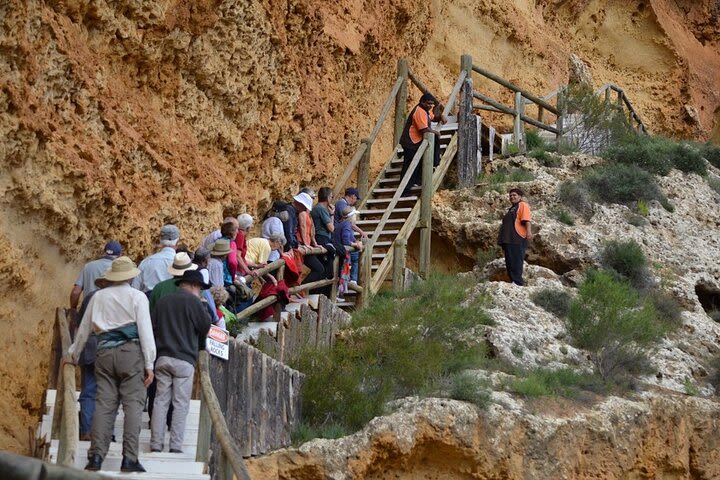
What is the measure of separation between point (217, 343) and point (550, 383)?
5070mm

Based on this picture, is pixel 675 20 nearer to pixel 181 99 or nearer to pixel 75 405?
pixel 181 99

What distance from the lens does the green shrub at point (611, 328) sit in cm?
1698

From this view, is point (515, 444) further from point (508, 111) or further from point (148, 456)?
point (508, 111)

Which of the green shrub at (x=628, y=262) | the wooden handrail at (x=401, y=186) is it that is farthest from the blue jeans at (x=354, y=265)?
the green shrub at (x=628, y=262)

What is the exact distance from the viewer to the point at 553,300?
18281 millimetres

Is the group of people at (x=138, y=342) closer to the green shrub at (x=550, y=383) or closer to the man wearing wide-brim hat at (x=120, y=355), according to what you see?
the man wearing wide-brim hat at (x=120, y=355)

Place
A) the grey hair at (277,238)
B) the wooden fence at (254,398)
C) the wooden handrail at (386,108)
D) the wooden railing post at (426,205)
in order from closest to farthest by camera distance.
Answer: the wooden fence at (254,398) → the grey hair at (277,238) → the wooden railing post at (426,205) → the wooden handrail at (386,108)

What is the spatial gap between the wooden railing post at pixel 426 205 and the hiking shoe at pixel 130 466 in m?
10.9

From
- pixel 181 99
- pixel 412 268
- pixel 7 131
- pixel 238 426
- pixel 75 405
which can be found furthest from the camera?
pixel 412 268

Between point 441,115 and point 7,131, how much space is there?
9.78 meters

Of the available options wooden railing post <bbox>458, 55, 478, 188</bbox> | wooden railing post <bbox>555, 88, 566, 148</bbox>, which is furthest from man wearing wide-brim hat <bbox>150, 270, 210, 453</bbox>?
wooden railing post <bbox>555, 88, 566, 148</bbox>

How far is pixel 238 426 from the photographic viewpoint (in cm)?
1278

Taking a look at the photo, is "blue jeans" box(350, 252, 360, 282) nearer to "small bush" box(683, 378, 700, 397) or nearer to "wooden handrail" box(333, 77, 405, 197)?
"wooden handrail" box(333, 77, 405, 197)

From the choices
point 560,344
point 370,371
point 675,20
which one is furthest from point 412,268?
point 675,20
